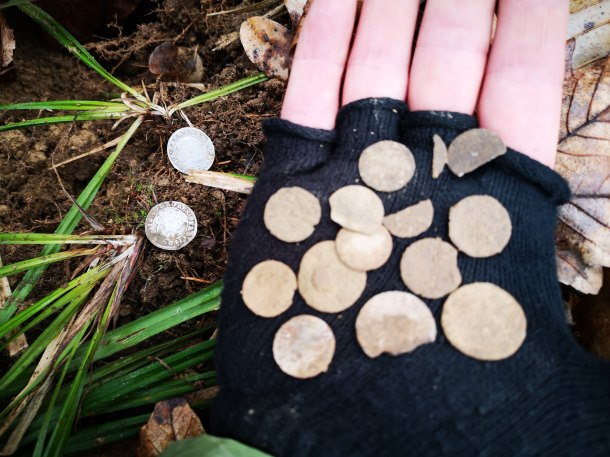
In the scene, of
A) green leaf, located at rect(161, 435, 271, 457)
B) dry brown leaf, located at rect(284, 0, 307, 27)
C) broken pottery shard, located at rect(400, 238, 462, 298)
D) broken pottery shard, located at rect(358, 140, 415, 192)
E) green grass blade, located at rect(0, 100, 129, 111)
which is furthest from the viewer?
dry brown leaf, located at rect(284, 0, 307, 27)

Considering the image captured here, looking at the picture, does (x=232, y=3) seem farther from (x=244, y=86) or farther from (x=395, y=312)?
(x=395, y=312)

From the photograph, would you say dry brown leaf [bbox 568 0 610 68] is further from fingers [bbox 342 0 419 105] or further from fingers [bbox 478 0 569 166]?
fingers [bbox 342 0 419 105]

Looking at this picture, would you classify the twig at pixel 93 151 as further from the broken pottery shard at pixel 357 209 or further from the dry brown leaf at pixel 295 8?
the broken pottery shard at pixel 357 209

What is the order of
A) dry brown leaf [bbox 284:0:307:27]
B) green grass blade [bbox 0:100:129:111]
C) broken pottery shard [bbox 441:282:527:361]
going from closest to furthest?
broken pottery shard [bbox 441:282:527:361], green grass blade [bbox 0:100:129:111], dry brown leaf [bbox 284:0:307:27]

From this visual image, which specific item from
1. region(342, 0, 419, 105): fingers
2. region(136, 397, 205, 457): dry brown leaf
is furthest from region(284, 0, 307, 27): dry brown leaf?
region(136, 397, 205, 457): dry brown leaf

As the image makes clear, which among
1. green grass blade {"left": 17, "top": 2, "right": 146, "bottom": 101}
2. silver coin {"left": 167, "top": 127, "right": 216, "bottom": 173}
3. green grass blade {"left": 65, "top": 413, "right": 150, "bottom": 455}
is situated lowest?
green grass blade {"left": 65, "top": 413, "right": 150, "bottom": 455}

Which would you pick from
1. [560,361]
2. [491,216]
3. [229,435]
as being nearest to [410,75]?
[491,216]

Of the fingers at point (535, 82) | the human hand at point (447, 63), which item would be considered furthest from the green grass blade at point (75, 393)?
the fingers at point (535, 82)
